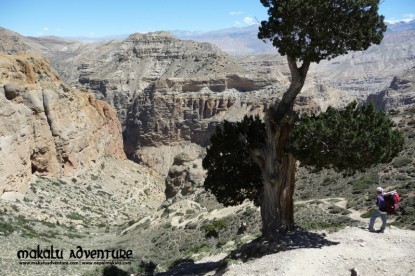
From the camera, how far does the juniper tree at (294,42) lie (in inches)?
634

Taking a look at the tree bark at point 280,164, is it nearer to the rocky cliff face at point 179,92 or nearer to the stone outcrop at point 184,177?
the stone outcrop at point 184,177

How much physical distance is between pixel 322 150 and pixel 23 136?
42.8 m

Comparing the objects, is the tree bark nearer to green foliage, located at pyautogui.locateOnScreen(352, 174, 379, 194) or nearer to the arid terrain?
the arid terrain

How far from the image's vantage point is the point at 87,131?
66.4 meters

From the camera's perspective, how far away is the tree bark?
17.7 meters

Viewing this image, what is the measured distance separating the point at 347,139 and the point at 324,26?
170 inches

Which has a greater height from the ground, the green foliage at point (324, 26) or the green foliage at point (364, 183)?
the green foliage at point (324, 26)

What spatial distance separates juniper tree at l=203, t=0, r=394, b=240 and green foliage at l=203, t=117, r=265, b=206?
59.5 inches

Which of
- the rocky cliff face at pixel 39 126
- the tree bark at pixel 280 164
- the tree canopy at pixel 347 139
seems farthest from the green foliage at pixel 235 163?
the rocky cliff face at pixel 39 126

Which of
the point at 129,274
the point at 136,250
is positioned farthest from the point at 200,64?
the point at 129,274

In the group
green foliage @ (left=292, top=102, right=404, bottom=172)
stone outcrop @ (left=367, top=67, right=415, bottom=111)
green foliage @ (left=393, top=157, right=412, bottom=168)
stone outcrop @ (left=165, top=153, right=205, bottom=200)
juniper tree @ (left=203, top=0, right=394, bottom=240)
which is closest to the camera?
green foliage @ (left=292, top=102, right=404, bottom=172)

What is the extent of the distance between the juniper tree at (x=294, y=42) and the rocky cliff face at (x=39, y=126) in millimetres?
36168

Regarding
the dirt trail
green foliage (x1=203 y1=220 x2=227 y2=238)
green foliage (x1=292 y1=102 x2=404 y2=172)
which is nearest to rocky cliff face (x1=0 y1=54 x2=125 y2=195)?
green foliage (x1=203 y1=220 x2=227 y2=238)

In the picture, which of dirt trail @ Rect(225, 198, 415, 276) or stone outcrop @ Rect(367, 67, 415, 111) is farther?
stone outcrop @ Rect(367, 67, 415, 111)
